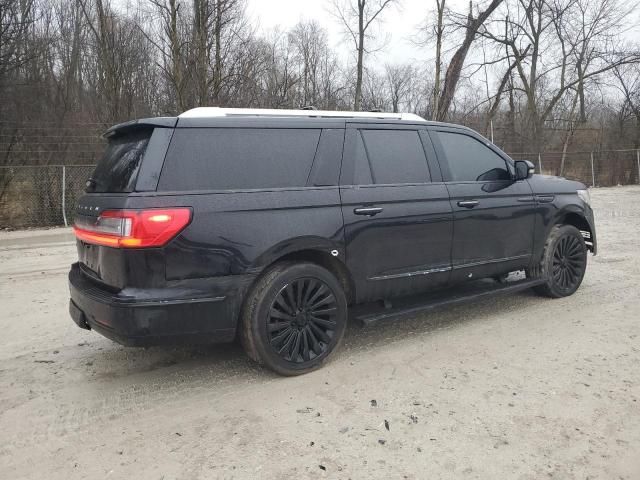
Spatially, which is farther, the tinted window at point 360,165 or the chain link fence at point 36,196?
the chain link fence at point 36,196

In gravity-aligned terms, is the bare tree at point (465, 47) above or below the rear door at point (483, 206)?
above

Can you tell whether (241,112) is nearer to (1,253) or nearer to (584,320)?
(584,320)

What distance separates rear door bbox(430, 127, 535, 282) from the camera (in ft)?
14.9

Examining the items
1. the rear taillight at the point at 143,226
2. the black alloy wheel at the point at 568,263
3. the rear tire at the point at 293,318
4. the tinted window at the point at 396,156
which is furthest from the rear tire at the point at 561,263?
the rear taillight at the point at 143,226

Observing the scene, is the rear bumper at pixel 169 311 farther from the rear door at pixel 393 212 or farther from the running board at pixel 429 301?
the running board at pixel 429 301

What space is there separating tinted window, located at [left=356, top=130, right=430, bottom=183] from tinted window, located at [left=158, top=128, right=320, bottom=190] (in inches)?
20.9

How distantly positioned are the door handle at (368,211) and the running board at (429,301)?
787 millimetres

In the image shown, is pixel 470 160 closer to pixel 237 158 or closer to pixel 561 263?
pixel 561 263

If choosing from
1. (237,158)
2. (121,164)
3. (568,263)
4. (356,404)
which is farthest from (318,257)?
(568,263)

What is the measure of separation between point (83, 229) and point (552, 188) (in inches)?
177

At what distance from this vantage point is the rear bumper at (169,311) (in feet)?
10.2

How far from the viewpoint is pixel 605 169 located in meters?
24.2

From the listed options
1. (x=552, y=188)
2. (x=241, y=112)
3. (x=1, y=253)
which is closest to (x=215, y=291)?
A: (x=241, y=112)

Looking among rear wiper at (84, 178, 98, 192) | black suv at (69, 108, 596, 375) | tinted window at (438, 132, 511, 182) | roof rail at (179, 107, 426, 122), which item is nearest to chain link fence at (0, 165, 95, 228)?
rear wiper at (84, 178, 98, 192)
